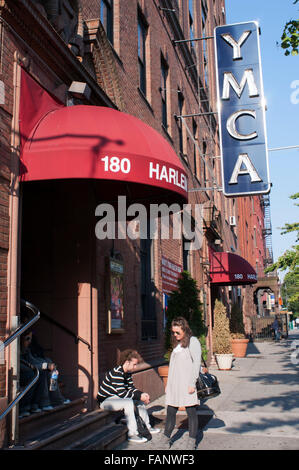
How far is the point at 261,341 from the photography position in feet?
115

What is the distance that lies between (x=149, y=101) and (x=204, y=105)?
1061cm

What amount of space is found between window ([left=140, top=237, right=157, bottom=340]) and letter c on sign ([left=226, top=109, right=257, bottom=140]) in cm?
318

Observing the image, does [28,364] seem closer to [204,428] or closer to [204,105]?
[204,428]

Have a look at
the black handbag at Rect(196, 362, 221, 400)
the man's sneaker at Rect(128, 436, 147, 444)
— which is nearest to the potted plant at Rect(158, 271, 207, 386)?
the black handbag at Rect(196, 362, 221, 400)

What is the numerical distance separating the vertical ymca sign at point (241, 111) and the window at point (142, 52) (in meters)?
2.14

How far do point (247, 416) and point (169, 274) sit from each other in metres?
5.36

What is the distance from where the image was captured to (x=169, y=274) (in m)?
13.7

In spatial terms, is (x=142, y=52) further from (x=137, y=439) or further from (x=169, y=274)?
(x=137, y=439)

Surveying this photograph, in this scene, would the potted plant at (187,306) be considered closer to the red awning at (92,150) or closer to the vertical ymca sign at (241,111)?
the vertical ymca sign at (241,111)

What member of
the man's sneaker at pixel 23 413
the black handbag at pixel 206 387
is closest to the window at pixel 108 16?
the black handbag at pixel 206 387

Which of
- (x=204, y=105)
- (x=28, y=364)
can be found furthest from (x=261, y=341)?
(x=28, y=364)

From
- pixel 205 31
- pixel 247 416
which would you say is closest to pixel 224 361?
pixel 247 416

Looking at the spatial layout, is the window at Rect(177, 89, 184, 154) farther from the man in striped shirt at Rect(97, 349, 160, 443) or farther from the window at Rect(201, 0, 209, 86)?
the man in striped shirt at Rect(97, 349, 160, 443)

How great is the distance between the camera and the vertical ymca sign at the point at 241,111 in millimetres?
10672
